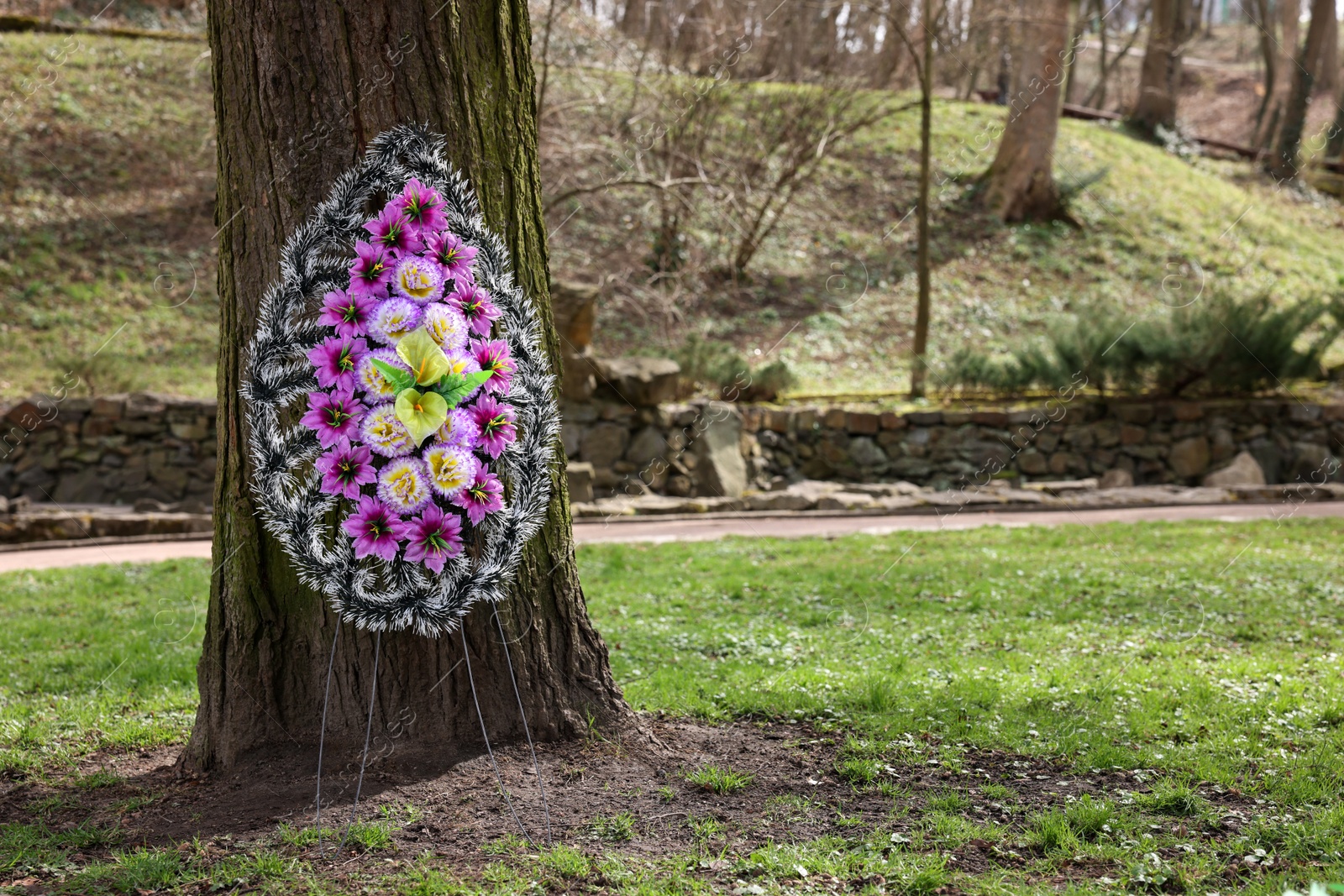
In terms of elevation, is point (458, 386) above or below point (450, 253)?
below

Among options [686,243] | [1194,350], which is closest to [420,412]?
[1194,350]

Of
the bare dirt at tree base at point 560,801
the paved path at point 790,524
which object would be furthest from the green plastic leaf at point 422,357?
the paved path at point 790,524

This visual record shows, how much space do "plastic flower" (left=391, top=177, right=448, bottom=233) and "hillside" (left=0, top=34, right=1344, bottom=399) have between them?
8.67m

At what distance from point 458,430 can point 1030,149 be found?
17.2 m

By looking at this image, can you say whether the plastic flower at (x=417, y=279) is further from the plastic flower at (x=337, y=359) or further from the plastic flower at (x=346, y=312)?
the plastic flower at (x=337, y=359)

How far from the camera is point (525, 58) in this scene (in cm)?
354

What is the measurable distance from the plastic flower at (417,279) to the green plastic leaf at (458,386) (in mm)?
262

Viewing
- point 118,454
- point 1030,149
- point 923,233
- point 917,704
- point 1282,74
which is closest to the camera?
point 917,704

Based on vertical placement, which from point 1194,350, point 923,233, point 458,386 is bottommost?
point 458,386

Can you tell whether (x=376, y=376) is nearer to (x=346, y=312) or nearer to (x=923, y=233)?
(x=346, y=312)

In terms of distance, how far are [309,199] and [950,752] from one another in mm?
2795

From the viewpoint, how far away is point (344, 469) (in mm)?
3244

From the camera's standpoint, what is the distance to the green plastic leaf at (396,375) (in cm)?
323

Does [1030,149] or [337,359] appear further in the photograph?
[1030,149]
